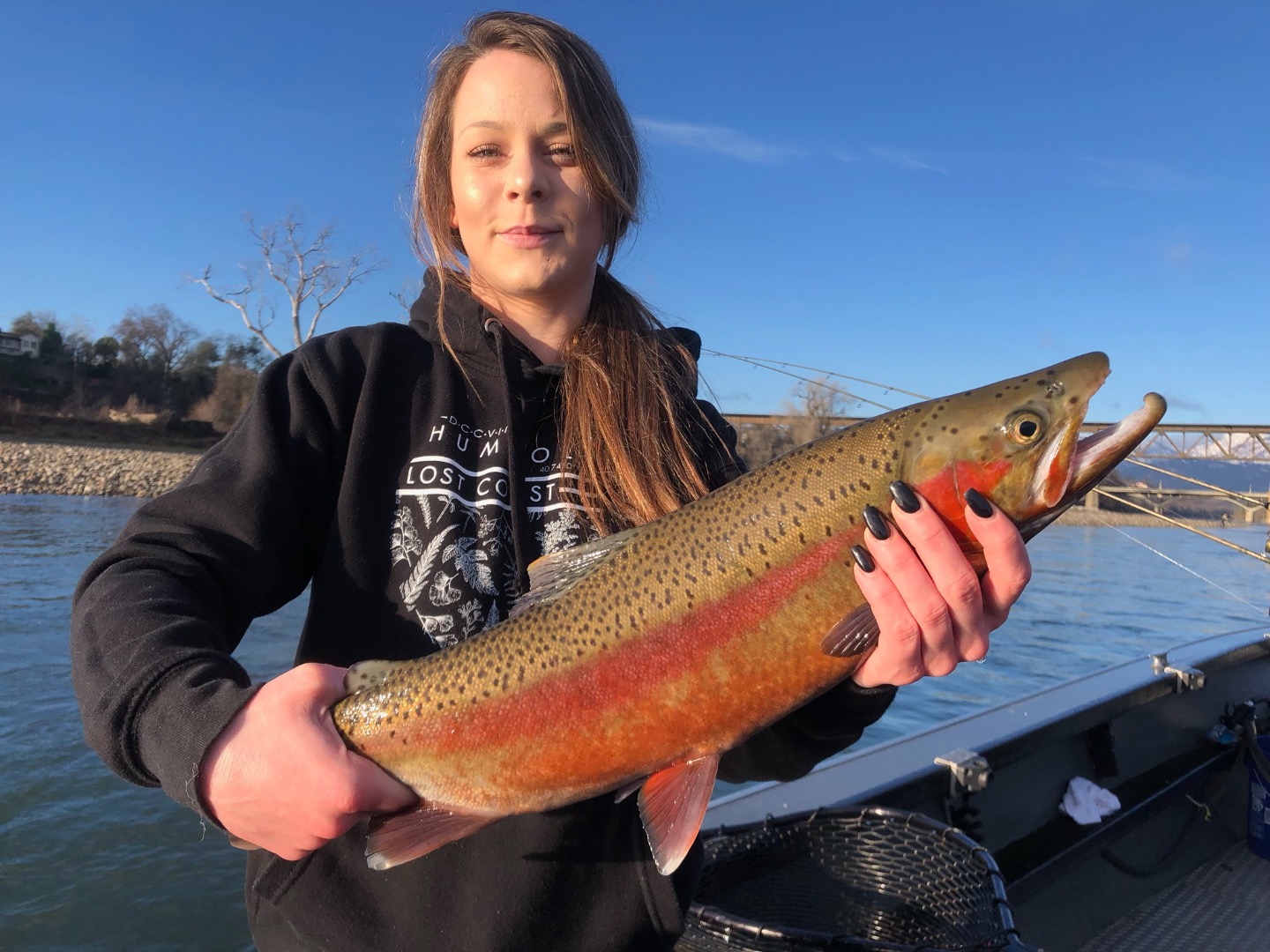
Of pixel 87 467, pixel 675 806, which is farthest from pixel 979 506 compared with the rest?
pixel 87 467

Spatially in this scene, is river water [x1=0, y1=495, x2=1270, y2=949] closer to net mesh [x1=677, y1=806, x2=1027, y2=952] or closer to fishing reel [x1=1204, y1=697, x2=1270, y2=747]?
fishing reel [x1=1204, y1=697, x2=1270, y2=747]

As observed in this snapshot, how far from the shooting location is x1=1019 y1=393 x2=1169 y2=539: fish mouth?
5.70ft

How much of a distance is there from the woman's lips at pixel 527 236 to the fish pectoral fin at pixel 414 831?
4.94ft

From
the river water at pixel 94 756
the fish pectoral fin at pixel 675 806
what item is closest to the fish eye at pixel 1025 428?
the fish pectoral fin at pixel 675 806

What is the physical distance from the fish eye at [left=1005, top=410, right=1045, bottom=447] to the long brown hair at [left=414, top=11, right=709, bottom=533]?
0.91 meters

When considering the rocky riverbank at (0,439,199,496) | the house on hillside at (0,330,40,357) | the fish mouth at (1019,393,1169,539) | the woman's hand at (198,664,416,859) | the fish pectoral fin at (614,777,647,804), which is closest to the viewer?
the woman's hand at (198,664,416,859)

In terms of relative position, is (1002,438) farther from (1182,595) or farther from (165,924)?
(1182,595)

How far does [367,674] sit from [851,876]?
7.69 ft

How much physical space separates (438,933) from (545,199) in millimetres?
1910

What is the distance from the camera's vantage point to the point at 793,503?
2.03 metres

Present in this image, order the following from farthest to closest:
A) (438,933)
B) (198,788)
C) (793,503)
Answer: (793,503), (438,933), (198,788)

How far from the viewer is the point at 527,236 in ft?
7.61

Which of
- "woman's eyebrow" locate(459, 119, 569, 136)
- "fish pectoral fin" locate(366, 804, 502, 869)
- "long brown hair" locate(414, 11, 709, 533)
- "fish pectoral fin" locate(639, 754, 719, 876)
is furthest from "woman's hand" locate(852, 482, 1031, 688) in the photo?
"woman's eyebrow" locate(459, 119, 569, 136)

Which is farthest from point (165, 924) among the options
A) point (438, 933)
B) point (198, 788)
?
point (198, 788)
